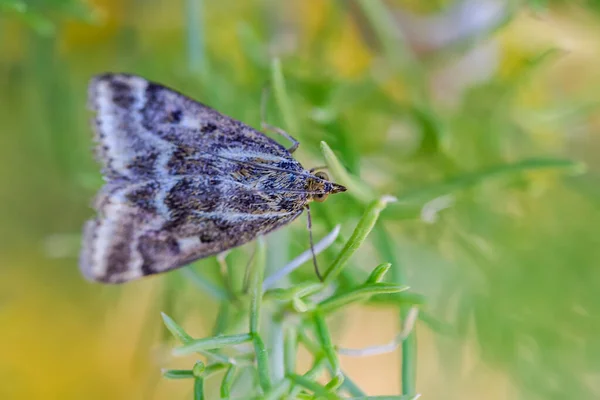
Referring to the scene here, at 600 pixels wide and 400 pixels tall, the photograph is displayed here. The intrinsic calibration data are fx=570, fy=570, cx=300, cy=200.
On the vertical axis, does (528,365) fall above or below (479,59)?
below

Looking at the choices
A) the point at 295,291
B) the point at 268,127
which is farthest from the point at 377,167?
the point at 295,291

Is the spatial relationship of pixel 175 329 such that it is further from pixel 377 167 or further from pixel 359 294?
pixel 377 167

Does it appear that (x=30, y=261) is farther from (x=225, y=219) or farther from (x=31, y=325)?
(x=225, y=219)

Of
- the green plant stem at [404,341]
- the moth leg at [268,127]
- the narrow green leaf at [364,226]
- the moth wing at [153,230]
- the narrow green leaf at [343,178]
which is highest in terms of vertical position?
the moth leg at [268,127]

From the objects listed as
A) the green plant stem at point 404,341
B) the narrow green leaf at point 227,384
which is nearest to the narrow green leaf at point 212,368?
the narrow green leaf at point 227,384

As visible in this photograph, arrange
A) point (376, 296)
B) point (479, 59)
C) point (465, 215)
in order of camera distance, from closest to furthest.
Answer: point (376, 296), point (465, 215), point (479, 59)

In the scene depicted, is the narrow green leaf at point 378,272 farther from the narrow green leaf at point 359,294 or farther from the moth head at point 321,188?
the moth head at point 321,188

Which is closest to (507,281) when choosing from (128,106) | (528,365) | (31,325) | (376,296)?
(528,365)

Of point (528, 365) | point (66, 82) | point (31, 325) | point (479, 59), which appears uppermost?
point (66, 82)
